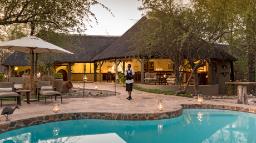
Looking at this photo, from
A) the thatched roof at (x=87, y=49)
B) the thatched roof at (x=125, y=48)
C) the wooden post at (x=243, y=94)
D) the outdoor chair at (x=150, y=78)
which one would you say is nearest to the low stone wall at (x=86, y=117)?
the wooden post at (x=243, y=94)

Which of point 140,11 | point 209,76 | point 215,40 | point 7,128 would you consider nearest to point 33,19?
point 140,11

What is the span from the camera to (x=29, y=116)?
9.87 m

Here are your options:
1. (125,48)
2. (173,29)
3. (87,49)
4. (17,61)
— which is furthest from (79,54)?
(173,29)

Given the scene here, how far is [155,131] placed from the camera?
1009 centimetres

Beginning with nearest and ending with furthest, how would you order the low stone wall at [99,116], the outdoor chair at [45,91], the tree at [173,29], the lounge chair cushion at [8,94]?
the low stone wall at [99,116]
the lounge chair cushion at [8,94]
the outdoor chair at [45,91]
the tree at [173,29]

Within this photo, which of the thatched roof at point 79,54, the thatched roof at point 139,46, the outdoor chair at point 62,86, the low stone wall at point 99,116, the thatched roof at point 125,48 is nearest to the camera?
the low stone wall at point 99,116

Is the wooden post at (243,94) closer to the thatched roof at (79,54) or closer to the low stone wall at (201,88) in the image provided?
the low stone wall at (201,88)

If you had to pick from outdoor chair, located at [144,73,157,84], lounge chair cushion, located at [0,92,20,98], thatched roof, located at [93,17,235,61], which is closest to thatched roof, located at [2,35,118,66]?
thatched roof, located at [93,17,235,61]

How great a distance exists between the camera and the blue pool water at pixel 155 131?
8.89 m

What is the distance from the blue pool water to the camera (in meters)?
8.89

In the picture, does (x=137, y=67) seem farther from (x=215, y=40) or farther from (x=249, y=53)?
(x=215, y=40)

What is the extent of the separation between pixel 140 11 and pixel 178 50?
10.6 ft

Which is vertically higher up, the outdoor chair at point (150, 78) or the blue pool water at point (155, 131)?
the outdoor chair at point (150, 78)

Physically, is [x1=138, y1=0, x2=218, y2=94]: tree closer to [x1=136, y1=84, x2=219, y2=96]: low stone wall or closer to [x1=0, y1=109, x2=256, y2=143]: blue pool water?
A: [x1=136, y1=84, x2=219, y2=96]: low stone wall
